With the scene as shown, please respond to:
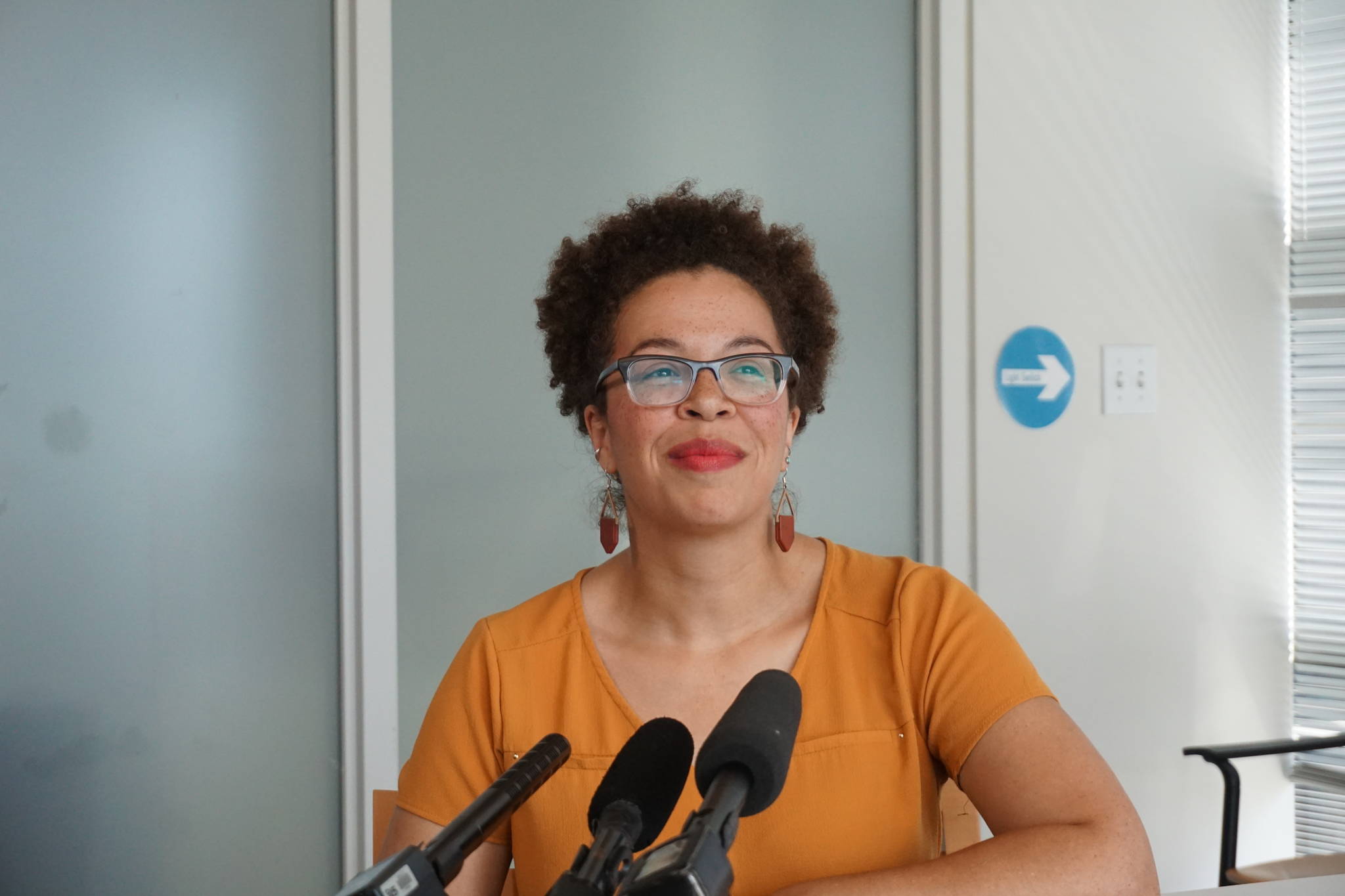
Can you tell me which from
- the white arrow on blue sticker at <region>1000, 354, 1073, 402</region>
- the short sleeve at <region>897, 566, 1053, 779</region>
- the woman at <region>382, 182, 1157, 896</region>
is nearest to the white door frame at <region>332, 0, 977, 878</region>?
the woman at <region>382, 182, 1157, 896</region>

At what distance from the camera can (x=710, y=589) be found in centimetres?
137

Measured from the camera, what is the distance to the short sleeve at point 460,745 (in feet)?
4.24

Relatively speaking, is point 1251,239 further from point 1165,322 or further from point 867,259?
Result: point 867,259

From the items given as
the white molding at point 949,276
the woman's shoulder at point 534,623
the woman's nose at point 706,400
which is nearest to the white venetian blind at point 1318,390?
the white molding at point 949,276

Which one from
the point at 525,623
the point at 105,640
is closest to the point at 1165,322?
the point at 525,623

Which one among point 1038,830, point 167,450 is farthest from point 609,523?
point 167,450

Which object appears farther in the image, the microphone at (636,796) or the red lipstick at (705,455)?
the red lipstick at (705,455)

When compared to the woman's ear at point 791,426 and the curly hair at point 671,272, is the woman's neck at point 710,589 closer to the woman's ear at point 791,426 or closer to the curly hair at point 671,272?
the woman's ear at point 791,426

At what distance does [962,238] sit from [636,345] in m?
1.42

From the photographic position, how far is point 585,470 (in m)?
2.36

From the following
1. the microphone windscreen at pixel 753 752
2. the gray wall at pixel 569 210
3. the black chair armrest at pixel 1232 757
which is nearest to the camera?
the microphone windscreen at pixel 753 752

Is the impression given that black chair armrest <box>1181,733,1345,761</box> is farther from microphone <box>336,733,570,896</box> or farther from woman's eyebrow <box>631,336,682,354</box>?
microphone <box>336,733,570,896</box>

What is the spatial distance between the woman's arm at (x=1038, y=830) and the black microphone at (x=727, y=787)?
40cm

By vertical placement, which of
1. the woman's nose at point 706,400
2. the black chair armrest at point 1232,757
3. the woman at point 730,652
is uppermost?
the woman's nose at point 706,400
